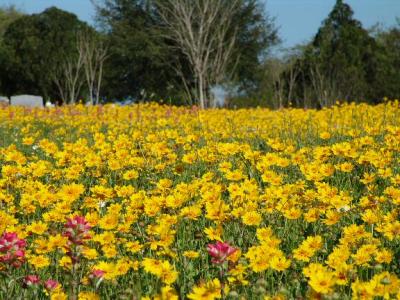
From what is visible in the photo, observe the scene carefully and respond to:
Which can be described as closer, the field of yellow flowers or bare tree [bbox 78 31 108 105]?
the field of yellow flowers

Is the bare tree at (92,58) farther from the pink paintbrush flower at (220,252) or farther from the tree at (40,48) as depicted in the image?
the pink paintbrush flower at (220,252)

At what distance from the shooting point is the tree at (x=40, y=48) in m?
29.9

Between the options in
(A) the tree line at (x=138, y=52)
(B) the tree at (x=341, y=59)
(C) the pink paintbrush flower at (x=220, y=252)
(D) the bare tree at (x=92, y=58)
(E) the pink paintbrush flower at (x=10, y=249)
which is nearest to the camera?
(C) the pink paintbrush flower at (x=220, y=252)

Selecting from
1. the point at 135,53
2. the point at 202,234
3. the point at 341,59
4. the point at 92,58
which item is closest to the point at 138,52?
the point at 135,53

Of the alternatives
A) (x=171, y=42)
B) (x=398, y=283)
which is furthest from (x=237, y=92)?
(x=398, y=283)

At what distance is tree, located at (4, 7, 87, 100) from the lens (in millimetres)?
29859

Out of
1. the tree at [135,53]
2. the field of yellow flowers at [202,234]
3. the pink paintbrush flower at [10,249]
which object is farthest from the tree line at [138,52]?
the pink paintbrush flower at [10,249]

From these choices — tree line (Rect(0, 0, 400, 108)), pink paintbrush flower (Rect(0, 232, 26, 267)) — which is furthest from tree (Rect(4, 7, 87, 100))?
pink paintbrush flower (Rect(0, 232, 26, 267))

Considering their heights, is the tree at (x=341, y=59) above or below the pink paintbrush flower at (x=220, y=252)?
above

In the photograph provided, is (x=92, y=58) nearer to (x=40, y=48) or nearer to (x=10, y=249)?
(x=40, y=48)

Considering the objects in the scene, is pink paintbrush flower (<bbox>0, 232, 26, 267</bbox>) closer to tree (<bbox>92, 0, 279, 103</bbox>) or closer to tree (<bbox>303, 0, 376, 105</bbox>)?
tree (<bbox>303, 0, 376, 105</bbox>)

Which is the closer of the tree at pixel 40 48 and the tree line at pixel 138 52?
the tree line at pixel 138 52

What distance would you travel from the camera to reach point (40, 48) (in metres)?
30.1

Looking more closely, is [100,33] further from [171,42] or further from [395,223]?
[395,223]
